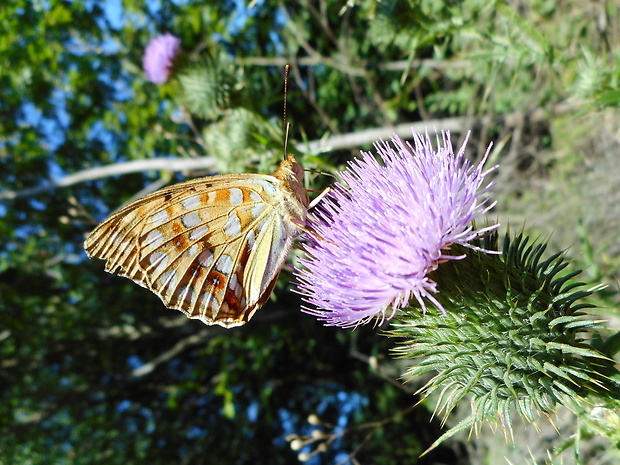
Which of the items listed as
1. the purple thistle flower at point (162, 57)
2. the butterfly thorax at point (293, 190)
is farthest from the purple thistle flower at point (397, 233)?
the purple thistle flower at point (162, 57)

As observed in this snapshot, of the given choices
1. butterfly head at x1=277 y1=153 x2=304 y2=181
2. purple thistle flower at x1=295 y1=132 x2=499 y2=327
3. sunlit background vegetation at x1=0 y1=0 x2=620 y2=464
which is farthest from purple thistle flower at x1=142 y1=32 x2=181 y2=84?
purple thistle flower at x1=295 y1=132 x2=499 y2=327

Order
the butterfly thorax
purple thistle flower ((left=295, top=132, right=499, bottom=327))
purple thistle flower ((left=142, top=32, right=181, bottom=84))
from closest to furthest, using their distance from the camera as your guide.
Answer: purple thistle flower ((left=295, top=132, right=499, bottom=327)) → the butterfly thorax → purple thistle flower ((left=142, top=32, right=181, bottom=84))

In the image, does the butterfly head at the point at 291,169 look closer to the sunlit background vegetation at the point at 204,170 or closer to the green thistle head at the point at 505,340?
the green thistle head at the point at 505,340

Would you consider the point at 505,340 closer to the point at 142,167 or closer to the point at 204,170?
the point at 204,170

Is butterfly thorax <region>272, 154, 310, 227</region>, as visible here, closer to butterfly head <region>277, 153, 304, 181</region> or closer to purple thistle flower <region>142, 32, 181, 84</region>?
butterfly head <region>277, 153, 304, 181</region>

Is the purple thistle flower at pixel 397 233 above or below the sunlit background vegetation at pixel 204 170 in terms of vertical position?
below

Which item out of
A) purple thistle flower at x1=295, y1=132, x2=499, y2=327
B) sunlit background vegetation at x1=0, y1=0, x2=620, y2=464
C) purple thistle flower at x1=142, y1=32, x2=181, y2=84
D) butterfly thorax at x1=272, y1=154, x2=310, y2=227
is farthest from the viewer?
sunlit background vegetation at x1=0, y1=0, x2=620, y2=464
